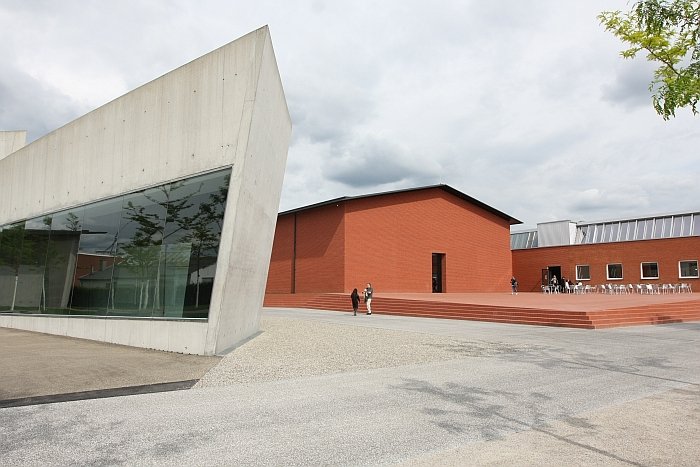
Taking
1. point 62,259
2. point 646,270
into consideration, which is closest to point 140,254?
point 62,259

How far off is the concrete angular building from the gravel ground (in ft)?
3.12

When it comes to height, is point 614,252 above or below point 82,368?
above

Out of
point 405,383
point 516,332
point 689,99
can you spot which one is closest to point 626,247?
point 516,332

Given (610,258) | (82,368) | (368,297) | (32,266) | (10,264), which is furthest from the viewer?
(610,258)

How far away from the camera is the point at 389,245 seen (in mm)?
31938

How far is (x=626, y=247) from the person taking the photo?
3956 centimetres

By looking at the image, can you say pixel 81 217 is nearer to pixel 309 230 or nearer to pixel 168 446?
pixel 168 446

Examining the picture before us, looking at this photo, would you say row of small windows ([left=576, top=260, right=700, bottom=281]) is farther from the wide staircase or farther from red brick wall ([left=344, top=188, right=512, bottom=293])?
the wide staircase

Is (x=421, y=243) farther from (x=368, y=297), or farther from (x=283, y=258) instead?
(x=368, y=297)

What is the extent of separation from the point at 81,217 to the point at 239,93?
6.77 m

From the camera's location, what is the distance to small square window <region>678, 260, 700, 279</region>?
3591 cm

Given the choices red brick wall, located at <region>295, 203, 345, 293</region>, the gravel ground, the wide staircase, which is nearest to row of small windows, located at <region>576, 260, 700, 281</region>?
the wide staircase

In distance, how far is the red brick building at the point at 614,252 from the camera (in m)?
36.7

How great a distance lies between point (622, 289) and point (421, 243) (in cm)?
1644
